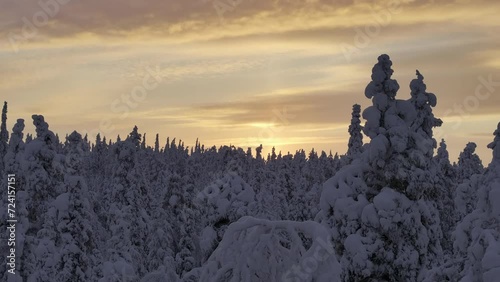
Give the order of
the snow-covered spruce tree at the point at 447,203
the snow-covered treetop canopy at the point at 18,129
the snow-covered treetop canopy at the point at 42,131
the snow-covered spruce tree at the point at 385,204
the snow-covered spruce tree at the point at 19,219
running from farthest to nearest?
1. the snow-covered spruce tree at the point at 447,203
2. the snow-covered treetop canopy at the point at 18,129
3. the snow-covered treetop canopy at the point at 42,131
4. the snow-covered spruce tree at the point at 19,219
5. the snow-covered spruce tree at the point at 385,204

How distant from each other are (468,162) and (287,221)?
52192 mm

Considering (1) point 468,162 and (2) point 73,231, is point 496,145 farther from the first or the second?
(1) point 468,162

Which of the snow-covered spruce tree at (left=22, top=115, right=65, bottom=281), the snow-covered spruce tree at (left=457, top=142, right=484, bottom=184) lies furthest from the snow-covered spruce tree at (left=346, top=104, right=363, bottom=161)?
the snow-covered spruce tree at (left=22, top=115, right=65, bottom=281)

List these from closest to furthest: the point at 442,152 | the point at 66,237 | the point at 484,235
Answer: the point at 484,235, the point at 66,237, the point at 442,152

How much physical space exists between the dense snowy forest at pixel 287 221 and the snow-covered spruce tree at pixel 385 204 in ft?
0.13

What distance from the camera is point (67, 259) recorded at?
32.1 meters

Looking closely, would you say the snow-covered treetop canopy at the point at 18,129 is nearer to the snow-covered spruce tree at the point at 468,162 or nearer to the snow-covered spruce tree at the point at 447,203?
the snow-covered spruce tree at the point at 447,203

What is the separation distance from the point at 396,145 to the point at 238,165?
1184cm

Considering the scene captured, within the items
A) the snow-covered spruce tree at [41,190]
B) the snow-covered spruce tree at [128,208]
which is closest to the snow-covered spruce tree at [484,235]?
the snow-covered spruce tree at [41,190]

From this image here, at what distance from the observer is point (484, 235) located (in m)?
15.2

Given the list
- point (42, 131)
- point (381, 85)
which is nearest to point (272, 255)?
point (381, 85)

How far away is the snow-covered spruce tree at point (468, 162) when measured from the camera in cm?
5556

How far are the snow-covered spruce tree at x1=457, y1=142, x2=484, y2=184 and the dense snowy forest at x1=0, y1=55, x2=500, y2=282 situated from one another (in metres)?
8.66

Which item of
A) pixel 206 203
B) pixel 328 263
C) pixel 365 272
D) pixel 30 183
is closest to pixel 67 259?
pixel 30 183
